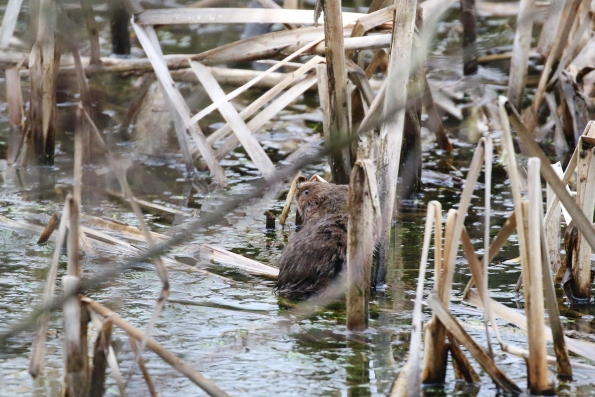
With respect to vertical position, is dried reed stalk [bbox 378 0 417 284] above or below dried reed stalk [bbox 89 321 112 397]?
above

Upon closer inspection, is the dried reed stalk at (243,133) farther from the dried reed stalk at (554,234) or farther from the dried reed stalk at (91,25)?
the dried reed stalk at (554,234)

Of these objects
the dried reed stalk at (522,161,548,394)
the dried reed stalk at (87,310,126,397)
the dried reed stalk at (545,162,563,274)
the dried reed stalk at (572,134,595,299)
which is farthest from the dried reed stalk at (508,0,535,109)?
the dried reed stalk at (87,310,126,397)

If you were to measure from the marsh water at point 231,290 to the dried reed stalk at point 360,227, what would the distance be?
276mm

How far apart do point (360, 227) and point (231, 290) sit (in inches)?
42.7

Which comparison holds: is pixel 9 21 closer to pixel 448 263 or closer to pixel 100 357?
pixel 100 357

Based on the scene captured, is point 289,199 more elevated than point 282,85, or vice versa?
point 282,85

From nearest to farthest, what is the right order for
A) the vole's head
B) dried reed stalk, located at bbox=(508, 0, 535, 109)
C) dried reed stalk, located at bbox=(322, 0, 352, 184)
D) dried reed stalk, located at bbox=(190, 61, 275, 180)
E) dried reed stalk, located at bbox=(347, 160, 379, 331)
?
dried reed stalk, located at bbox=(347, 160, 379, 331)
dried reed stalk, located at bbox=(322, 0, 352, 184)
the vole's head
dried reed stalk, located at bbox=(190, 61, 275, 180)
dried reed stalk, located at bbox=(508, 0, 535, 109)

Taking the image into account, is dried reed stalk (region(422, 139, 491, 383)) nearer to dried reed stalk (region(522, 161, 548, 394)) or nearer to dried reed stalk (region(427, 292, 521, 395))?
dried reed stalk (region(427, 292, 521, 395))

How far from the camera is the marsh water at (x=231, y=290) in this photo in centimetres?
345

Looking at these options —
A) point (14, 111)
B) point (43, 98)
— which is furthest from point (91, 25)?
point (14, 111)

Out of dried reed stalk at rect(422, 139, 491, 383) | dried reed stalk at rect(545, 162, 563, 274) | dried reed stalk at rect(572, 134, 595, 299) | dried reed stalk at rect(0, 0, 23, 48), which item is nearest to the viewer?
dried reed stalk at rect(422, 139, 491, 383)

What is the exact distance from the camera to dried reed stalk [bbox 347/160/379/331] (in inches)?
146

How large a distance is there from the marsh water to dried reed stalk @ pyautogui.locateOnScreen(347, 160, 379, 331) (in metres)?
0.28

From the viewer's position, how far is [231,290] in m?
4.58
